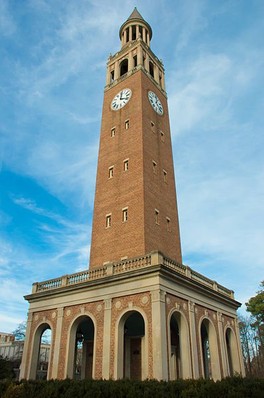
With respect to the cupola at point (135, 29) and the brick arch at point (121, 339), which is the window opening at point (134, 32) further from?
the brick arch at point (121, 339)

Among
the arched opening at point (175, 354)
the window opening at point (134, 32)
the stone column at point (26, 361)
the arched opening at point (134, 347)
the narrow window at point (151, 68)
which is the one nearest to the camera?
the arched opening at point (134, 347)

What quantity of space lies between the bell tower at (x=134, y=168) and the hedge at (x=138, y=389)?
12.5 meters

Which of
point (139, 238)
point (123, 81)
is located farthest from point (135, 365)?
point (123, 81)

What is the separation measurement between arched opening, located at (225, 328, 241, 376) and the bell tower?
7466mm

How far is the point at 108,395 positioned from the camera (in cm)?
1468

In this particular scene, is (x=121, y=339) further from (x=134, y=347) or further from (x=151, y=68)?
(x=151, y=68)

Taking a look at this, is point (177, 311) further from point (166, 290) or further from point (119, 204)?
point (119, 204)

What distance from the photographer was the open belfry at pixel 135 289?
21453 millimetres

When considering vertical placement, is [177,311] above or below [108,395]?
above

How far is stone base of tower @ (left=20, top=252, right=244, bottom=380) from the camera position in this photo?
20.8 m

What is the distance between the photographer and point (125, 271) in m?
22.7

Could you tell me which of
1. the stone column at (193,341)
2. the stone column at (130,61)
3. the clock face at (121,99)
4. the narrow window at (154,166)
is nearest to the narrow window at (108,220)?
the narrow window at (154,166)

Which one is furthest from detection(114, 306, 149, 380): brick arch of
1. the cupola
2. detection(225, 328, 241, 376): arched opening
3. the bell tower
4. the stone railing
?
the cupola

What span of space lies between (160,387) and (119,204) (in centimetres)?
1925
